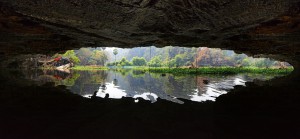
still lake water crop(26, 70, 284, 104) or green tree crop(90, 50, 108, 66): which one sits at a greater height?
green tree crop(90, 50, 108, 66)

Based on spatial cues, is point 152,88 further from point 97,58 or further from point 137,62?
point 137,62

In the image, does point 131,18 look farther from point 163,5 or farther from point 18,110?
point 18,110

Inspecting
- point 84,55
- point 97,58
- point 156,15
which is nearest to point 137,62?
point 97,58

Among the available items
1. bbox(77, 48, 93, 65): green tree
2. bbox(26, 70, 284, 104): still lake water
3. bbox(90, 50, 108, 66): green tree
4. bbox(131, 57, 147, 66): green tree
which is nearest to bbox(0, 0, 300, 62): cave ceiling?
bbox(26, 70, 284, 104): still lake water

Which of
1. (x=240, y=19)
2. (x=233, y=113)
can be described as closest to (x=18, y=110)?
(x=233, y=113)

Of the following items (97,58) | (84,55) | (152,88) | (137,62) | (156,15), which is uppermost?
(84,55)

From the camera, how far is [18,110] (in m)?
3.97

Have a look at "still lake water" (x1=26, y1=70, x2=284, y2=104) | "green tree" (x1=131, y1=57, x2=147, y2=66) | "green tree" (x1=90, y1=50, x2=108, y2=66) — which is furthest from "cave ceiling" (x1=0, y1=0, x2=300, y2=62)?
"green tree" (x1=131, y1=57, x2=147, y2=66)

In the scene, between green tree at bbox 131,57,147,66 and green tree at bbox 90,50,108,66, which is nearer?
green tree at bbox 90,50,108,66

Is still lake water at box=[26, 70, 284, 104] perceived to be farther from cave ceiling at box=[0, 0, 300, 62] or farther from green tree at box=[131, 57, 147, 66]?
green tree at box=[131, 57, 147, 66]

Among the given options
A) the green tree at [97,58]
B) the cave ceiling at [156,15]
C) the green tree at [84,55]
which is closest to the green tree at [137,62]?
the green tree at [97,58]

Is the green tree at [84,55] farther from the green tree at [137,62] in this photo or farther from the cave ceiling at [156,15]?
the cave ceiling at [156,15]

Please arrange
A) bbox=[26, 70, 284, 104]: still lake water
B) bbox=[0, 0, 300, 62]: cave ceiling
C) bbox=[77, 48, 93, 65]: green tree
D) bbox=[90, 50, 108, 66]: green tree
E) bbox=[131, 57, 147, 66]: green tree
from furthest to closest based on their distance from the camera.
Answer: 1. bbox=[131, 57, 147, 66]: green tree
2. bbox=[90, 50, 108, 66]: green tree
3. bbox=[77, 48, 93, 65]: green tree
4. bbox=[26, 70, 284, 104]: still lake water
5. bbox=[0, 0, 300, 62]: cave ceiling

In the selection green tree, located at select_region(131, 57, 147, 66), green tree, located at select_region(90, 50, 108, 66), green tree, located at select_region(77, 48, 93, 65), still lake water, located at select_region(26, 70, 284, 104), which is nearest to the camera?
still lake water, located at select_region(26, 70, 284, 104)
